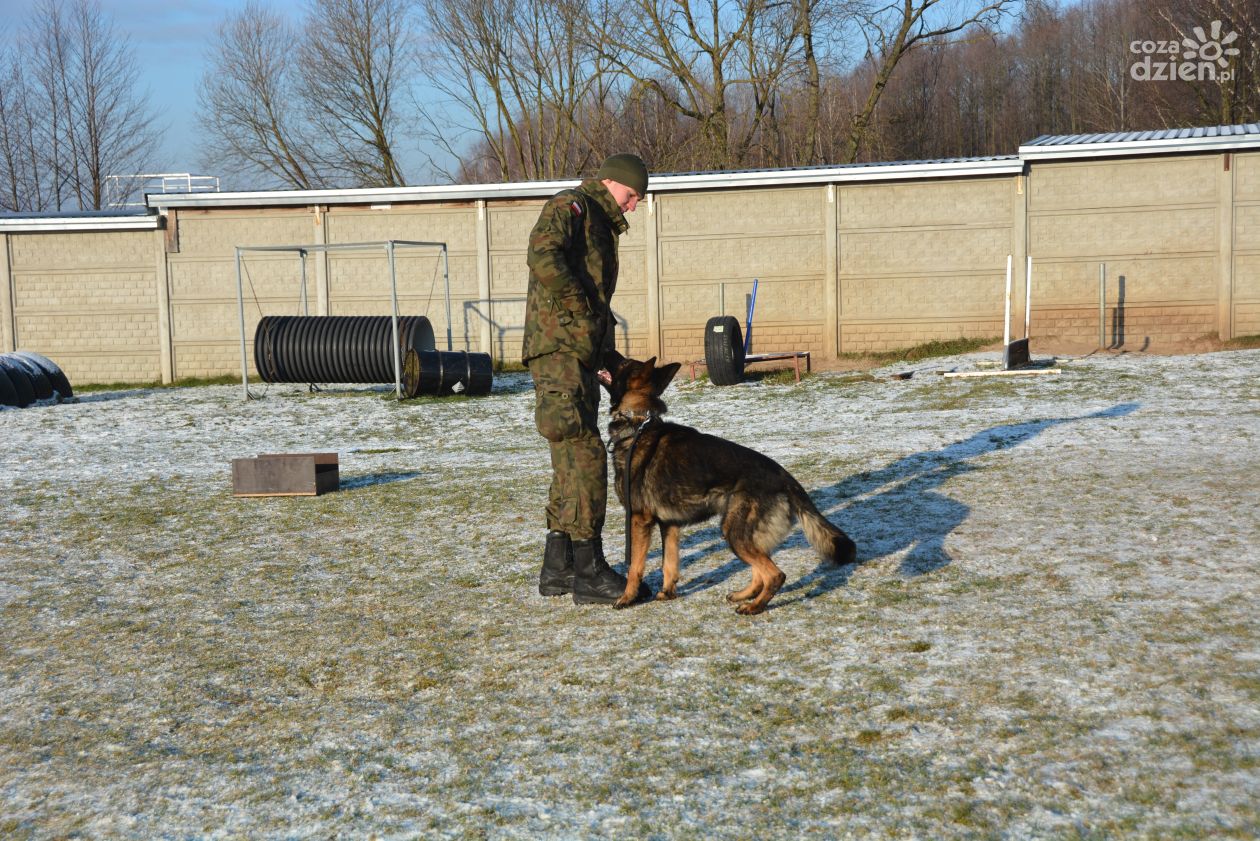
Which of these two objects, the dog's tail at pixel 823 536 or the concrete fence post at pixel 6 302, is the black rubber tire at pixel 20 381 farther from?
the dog's tail at pixel 823 536

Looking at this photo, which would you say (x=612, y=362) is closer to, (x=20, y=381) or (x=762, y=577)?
(x=762, y=577)

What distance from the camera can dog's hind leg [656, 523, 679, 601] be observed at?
464 cm

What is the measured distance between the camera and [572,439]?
4.65 m

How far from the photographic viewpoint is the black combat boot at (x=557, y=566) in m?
4.86

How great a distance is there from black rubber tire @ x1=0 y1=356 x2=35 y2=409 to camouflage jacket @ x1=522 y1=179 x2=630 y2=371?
543 inches

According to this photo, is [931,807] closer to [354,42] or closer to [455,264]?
[455,264]

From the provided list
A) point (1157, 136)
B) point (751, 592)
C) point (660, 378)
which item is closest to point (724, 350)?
point (1157, 136)

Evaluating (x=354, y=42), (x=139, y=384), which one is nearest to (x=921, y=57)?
(x=354, y=42)

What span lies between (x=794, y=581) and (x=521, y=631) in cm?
139

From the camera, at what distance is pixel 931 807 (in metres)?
2.73

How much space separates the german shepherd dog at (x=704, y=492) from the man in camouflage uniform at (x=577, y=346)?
15cm

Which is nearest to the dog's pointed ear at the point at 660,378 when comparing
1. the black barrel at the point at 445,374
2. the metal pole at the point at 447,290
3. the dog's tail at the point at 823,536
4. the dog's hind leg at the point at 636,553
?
the dog's hind leg at the point at 636,553

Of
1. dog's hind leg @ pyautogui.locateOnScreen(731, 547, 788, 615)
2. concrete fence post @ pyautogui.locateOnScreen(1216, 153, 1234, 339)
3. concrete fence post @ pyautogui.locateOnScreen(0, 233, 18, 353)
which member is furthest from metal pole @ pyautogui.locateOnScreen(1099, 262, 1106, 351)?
concrete fence post @ pyautogui.locateOnScreen(0, 233, 18, 353)

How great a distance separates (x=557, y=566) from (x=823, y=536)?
1.29 m
